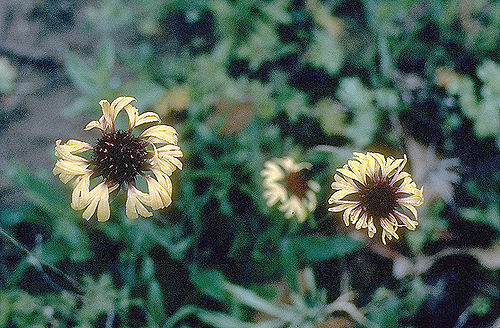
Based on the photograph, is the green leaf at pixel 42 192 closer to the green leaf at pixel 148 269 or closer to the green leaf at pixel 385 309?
the green leaf at pixel 148 269

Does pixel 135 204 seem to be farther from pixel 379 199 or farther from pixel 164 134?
pixel 379 199

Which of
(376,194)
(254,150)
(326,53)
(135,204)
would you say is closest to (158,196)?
(135,204)

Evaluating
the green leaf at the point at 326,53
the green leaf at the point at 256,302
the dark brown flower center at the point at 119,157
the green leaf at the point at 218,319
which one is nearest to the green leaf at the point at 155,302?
the green leaf at the point at 218,319

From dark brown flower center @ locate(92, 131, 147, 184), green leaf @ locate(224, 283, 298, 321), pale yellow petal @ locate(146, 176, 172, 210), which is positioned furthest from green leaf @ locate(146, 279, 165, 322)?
pale yellow petal @ locate(146, 176, 172, 210)

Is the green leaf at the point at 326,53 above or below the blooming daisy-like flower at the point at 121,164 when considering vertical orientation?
above

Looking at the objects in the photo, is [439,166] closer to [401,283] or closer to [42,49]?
[401,283]

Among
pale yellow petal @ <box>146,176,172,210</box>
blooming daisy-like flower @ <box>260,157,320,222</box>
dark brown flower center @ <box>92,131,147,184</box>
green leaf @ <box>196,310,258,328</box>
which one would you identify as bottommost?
green leaf @ <box>196,310,258,328</box>

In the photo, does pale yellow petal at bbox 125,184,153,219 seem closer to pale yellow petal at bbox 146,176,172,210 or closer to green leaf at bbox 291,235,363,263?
pale yellow petal at bbox 146,176,172,210
